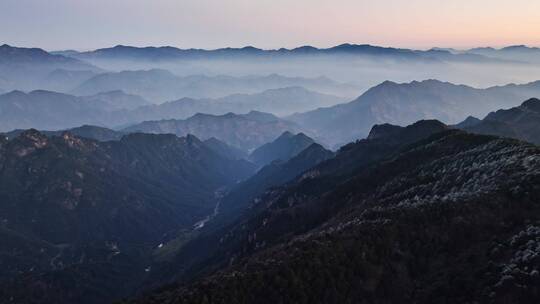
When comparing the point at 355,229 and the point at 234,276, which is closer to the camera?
the point at 234,276

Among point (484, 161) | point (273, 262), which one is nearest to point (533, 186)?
point (484, 161)

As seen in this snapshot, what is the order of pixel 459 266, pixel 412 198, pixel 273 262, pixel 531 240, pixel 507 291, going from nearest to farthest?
pixel 507 291, pixel 531 240, pixel 459 266, pixel 273 262, pixel 412 198

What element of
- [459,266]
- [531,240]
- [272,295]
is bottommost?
[272,295]

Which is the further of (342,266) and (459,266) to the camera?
(342,266)

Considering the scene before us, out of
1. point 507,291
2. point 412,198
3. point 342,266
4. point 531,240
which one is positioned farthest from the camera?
point 412,198

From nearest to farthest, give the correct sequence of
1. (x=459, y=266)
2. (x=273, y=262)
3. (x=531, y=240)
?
(x=531, y=240)
(x=459, y=266)
(x=273, y=262)

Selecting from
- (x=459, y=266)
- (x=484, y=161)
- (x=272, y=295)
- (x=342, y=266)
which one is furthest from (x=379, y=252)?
(x=484, y=161)

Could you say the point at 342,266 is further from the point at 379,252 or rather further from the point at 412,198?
the point at 412,198

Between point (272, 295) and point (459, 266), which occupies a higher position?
point (459, 266)

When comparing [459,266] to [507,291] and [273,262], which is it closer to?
[507,291]
